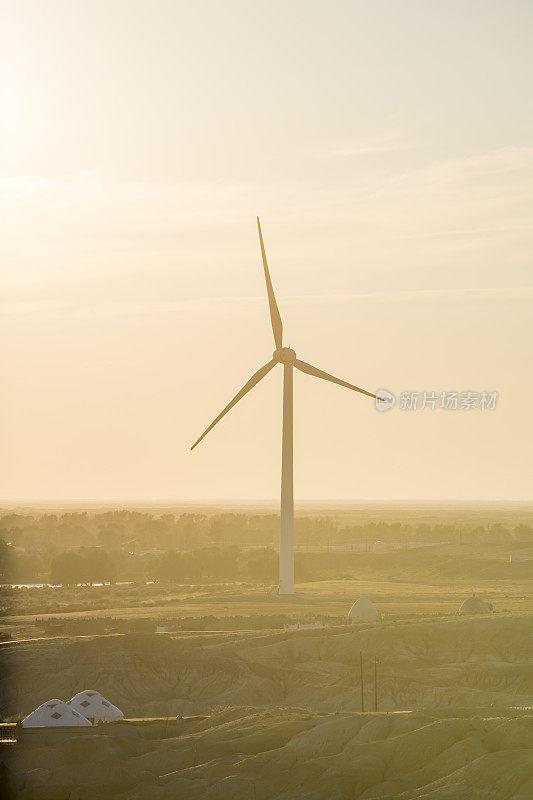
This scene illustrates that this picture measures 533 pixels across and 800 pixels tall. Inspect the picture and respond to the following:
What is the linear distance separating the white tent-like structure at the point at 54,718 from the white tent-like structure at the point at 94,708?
2.17 metres

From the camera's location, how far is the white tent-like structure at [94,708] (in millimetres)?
102438

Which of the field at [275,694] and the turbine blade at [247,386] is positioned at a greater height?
the turbine blade at [247,386]

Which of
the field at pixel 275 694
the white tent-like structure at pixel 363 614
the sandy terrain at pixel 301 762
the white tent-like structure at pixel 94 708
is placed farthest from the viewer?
the white tent-like structure at pixel 363 614

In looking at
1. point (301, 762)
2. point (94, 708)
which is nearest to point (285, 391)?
point (94, 708)

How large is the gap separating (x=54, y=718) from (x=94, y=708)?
5.28 metres

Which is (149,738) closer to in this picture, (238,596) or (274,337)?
(274,337)

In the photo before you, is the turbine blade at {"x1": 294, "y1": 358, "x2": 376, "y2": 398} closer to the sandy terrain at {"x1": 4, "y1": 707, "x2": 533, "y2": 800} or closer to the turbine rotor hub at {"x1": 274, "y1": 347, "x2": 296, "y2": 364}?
the turbine rotor hub at {"x1": 274, "y1": 347, "x2": 296, "y2": 364}

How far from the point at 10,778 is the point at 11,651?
140 ft

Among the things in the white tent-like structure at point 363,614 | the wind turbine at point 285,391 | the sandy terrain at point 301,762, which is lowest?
the sandy terrain at point 301,762

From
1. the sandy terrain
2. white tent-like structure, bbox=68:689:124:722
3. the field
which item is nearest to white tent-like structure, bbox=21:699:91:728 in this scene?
white tent-like structure, bbox=68:689:124:722

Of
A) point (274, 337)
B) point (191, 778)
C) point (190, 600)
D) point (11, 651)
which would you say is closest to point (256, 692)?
point (11, 651)

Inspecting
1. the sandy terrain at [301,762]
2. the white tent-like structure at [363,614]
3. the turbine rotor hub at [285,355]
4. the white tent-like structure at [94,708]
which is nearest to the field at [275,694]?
the sandy terrain at [301,762]

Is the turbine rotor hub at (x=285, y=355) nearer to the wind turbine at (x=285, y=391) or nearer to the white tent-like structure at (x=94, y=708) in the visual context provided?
the wind turbine at (x=285, y=391)

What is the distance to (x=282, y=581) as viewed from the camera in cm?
17662
